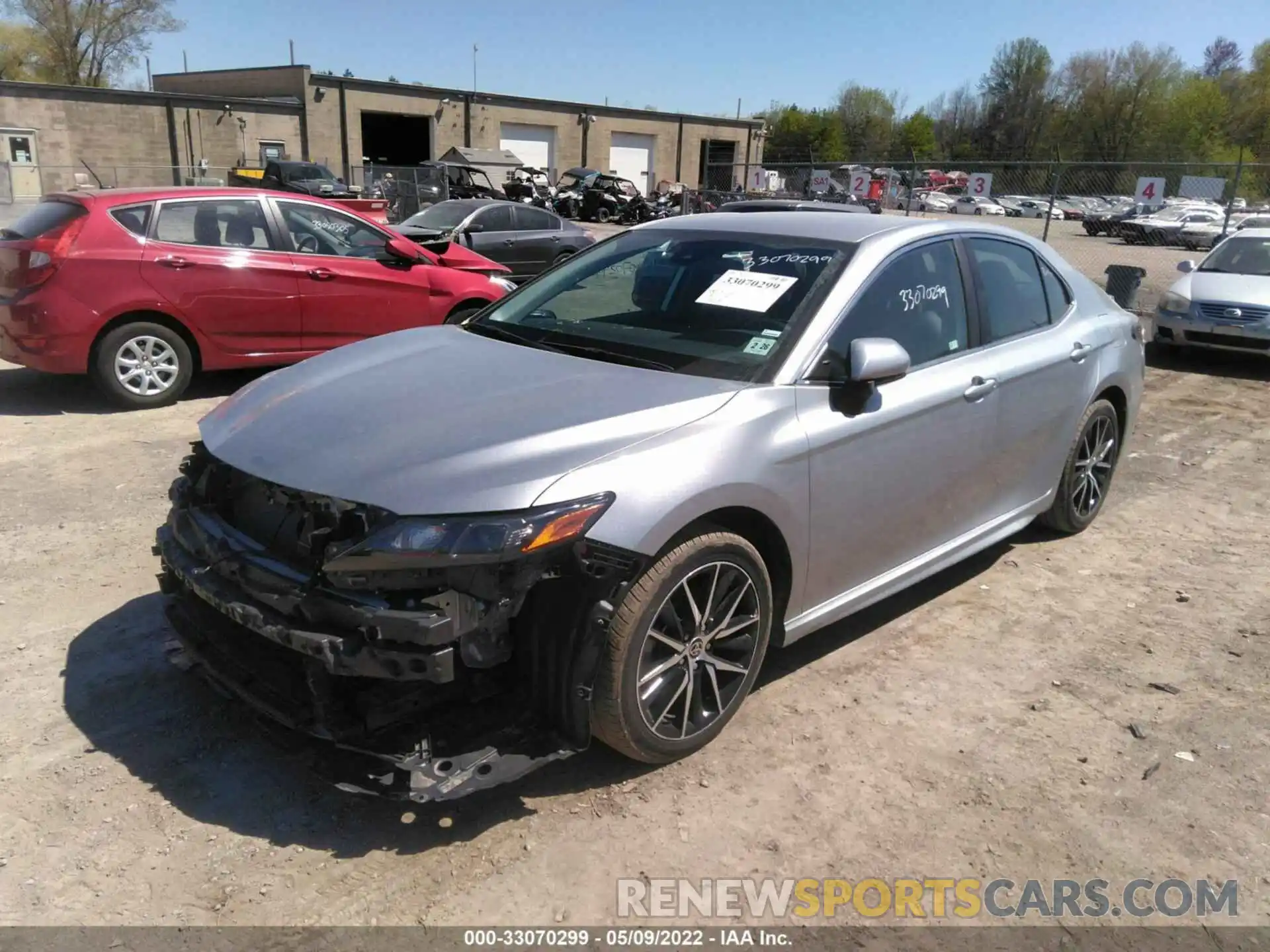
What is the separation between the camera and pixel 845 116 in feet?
356

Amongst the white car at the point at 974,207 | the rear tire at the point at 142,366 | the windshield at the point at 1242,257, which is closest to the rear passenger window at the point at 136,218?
the rear tire at the point at 142,366

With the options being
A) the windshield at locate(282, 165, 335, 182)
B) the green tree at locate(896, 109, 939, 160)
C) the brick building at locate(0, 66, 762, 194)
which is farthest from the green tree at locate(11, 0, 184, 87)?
the green tree at locate(896, 109, 939, 160)

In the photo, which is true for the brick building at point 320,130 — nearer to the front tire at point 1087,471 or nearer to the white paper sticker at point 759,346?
the front tire at point 1087,471

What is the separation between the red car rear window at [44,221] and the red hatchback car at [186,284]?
0.01 m

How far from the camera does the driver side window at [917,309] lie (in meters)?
3.53

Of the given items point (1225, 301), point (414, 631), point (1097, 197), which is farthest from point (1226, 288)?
point (1097, 197)

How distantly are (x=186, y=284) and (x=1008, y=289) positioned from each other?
228 inches

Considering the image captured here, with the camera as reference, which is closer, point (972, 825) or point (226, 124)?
point (972, 825)

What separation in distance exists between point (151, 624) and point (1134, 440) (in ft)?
23.3

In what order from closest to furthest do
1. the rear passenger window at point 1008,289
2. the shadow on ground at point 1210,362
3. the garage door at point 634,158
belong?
the rear passenger window at point 1008,289 → the shadow on ground at point 1210,362 → the garage door at point 634,158

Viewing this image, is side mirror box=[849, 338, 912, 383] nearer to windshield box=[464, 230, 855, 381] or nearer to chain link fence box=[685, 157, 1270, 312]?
windshield box=[464, 230, 855, 381]

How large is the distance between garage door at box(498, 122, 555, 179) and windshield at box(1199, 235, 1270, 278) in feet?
129

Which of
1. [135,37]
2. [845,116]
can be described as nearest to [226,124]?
[135,37]

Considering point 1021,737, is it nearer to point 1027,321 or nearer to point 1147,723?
point 1147,723
